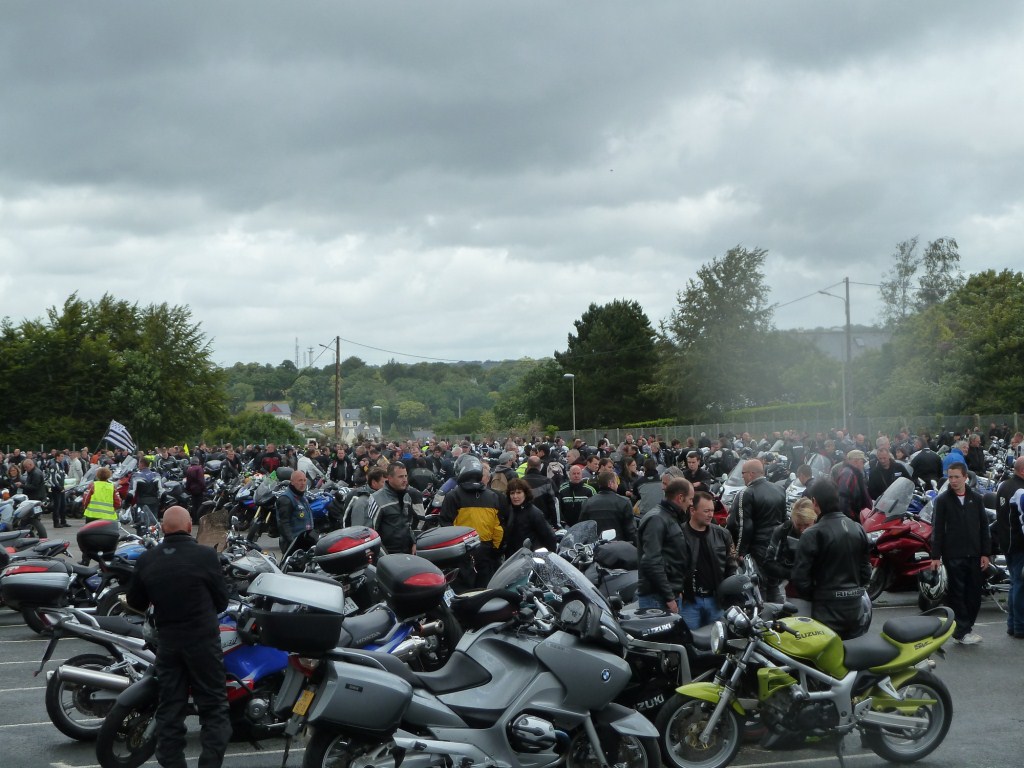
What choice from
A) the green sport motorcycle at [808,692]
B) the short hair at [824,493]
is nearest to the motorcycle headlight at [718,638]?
the green sport motorcycle at [808,692]

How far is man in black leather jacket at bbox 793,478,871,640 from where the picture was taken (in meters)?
7.73

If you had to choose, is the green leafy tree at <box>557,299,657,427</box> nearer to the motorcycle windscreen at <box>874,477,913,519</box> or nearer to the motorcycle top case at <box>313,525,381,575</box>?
the motorcycle windscreen at <box>874,477,913,519</box>

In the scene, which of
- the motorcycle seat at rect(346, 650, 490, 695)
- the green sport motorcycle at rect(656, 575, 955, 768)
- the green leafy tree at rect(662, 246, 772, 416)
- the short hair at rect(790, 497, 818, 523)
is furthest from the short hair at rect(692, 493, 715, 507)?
the green leafy tree at rect(662, 246, 772, 416)

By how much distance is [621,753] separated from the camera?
251 inches

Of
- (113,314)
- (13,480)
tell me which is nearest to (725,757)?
(13,480)

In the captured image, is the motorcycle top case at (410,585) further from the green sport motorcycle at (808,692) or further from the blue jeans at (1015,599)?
the blue jeans at (1015,599)

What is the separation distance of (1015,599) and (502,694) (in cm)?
700

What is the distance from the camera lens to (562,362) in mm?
97938

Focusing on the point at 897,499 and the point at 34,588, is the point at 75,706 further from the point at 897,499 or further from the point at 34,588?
the point at 897,499

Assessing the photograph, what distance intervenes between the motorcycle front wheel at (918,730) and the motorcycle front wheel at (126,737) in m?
4.41

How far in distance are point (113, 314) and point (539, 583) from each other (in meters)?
70.3

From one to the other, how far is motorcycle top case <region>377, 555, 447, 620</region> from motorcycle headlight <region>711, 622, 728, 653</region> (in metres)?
1.69

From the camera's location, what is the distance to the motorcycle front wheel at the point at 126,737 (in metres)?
6.58

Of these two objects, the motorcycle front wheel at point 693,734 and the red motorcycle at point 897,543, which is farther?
the red motorcycle at point 897,543
